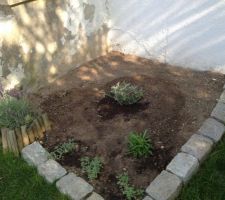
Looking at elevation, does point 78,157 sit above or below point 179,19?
below

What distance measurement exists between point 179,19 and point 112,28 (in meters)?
1.26

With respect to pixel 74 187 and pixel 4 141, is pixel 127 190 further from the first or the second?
pixel 4 141

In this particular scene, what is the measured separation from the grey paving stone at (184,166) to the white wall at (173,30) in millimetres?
1845

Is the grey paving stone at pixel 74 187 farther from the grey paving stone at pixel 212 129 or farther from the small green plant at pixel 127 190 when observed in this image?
the grey paving stone at pixel 212 129

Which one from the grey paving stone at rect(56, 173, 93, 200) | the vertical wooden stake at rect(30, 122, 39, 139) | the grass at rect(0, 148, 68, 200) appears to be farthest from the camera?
the vertical wooden stake at rect(30, 122, 39, 139)

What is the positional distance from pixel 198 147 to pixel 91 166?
1184mm

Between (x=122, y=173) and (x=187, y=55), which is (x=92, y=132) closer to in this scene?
(x=122, y=173)

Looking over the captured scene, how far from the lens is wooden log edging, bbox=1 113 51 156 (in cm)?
442

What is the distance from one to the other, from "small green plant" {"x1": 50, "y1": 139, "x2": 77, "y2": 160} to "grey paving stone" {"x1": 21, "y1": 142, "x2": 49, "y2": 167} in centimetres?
9

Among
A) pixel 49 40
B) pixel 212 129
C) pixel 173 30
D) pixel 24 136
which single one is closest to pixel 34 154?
pixel 24 136

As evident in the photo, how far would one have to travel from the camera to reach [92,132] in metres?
4.58

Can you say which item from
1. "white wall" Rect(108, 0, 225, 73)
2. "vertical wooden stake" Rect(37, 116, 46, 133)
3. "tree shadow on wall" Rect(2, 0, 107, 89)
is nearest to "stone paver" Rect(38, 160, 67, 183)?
"vertical wooden stake" Rect(37, 116, 46, 133)

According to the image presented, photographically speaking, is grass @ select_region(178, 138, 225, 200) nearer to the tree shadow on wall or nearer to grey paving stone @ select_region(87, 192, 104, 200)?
grey paving stone @ select_region(87, 192, 104, 200)

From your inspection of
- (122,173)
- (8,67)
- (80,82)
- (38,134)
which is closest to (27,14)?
(8,67)
